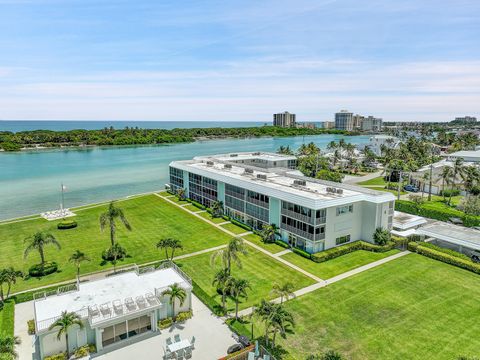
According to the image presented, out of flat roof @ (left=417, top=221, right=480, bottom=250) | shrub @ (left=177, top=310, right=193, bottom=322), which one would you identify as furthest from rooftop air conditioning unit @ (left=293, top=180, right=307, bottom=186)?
shrub @ (left=177, top=310, right=193, bottom=322)

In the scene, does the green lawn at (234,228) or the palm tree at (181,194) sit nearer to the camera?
the green lawn at (234,228)

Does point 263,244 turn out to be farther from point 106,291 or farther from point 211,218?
point 106,291

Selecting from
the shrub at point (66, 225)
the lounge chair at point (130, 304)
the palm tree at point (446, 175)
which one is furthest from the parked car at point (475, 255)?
the shrub at point (66, 225)

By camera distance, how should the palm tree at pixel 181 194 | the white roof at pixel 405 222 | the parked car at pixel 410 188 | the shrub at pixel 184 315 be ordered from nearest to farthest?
the shrub at pixel 184 315, the white roof at pixel 405 222, the palm tree at pixel 181 194, the parked car at pixel 410 188

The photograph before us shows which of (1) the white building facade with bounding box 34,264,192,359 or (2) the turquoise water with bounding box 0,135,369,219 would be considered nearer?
(1) the white building facade with bounding box 34,264,192,359

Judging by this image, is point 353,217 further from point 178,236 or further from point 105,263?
point 105,263

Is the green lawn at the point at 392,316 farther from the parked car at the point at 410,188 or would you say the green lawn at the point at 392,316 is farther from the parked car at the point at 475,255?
the parked car at the point at 410,188

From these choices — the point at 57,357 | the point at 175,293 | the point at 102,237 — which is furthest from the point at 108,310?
the point at 102,237

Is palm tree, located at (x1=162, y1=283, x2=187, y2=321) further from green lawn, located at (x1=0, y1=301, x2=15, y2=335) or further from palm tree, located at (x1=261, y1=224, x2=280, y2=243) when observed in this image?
palm tree, located at (x1=261, y1=224, x2=280, y2=243)
